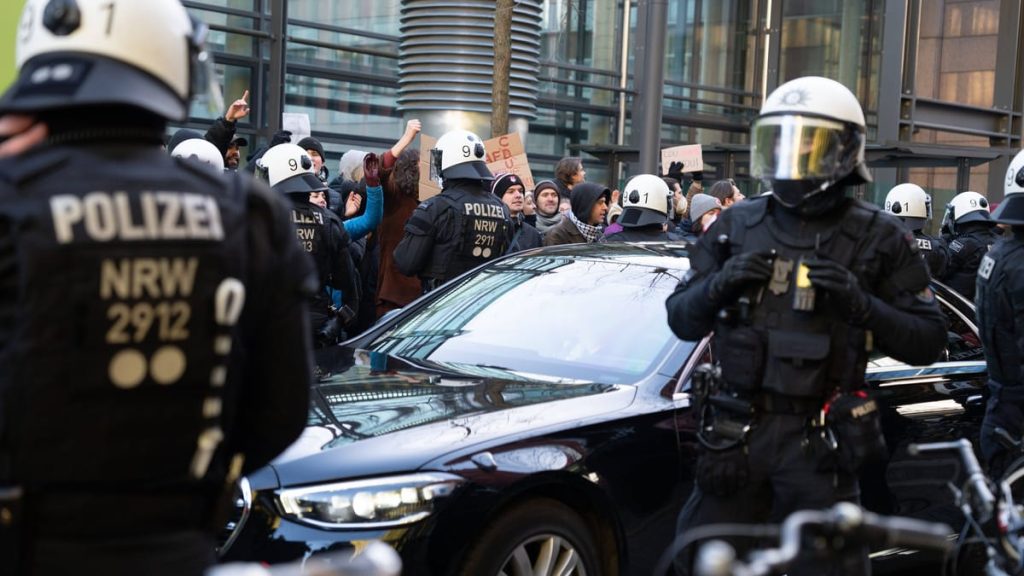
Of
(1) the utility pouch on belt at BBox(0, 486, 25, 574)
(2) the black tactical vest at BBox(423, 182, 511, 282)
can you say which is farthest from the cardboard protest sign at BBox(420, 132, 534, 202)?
(1) the utility pouch on belt at BBox(0, 486, 25, 574)

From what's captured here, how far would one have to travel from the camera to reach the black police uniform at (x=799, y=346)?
4.16 m

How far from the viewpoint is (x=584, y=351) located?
547 centimetres

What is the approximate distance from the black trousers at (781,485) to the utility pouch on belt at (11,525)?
226 centimetres

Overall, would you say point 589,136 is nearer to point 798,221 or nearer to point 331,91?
point 331,91

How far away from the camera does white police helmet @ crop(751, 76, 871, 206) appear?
14.0ft

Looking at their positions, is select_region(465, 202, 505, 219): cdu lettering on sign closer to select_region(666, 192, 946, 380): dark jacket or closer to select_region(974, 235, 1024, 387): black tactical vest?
select_region(974, 235, 1024, 387): black tactical vest

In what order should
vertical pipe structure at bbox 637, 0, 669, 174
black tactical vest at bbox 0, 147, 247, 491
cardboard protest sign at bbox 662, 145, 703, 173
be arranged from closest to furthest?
black tactical vest at bbox 0, 147, 247, 491
vertical pipe structure at bbox 637, 0, 669, 174
cardboard protest sign at bbox 662, 145, 703, 173

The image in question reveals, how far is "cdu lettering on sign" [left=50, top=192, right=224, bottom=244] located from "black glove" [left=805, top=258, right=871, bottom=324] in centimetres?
212

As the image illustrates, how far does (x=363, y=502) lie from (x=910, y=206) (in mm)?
7985

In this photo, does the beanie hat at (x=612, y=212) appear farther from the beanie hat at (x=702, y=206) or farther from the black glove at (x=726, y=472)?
the black glove at (x=726, y=472)

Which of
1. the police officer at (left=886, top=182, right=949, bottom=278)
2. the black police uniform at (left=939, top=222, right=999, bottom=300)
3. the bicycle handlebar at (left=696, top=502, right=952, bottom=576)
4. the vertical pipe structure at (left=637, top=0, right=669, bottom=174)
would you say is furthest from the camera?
the vertical pipe structure at (left=637, top=0, right=669, bottom=174)

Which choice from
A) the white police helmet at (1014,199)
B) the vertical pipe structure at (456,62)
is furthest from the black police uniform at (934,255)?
the white police helmet at (1014,199)

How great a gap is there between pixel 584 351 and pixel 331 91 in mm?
12666

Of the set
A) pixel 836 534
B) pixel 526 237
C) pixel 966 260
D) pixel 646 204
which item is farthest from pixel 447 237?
pixel 836 534
